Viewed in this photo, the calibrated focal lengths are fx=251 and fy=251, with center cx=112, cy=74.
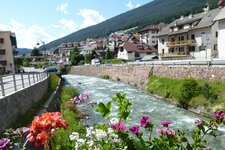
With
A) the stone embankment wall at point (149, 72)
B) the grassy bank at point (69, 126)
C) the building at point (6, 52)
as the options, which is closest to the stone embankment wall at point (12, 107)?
the grassy bank at point (69, 126)

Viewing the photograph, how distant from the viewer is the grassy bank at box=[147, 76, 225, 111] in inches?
835

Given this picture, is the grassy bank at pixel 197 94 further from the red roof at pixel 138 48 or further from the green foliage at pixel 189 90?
the red roof at pixel 138 48

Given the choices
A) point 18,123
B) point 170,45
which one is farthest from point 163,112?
point 170,45

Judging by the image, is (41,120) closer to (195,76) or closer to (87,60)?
(195,76)

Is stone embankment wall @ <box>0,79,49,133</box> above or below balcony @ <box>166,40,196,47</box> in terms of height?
below

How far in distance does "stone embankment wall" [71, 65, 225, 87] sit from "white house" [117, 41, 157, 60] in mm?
14487

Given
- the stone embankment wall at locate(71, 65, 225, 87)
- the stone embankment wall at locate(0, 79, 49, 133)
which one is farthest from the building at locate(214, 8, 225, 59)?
the stone embankment wall at locate(0, 79, 49, 133)

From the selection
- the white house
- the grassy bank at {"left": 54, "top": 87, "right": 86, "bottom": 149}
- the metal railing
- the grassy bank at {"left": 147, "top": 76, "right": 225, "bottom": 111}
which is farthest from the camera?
the white house

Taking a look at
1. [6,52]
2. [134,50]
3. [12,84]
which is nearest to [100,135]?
[12,84]

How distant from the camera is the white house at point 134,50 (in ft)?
248

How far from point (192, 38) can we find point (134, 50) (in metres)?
27.6

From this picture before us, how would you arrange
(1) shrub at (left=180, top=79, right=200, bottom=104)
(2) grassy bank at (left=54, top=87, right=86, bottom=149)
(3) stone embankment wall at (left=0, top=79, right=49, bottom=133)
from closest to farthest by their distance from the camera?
1. (2) grassy bank at (left=54, top=87, right=86, bottom=149)
2. (3) stone embankment wall at (left=0, top=79, right=49, bottom=133)
3. (1) shrub at (left=180, top=79, right=200, bottom=104)

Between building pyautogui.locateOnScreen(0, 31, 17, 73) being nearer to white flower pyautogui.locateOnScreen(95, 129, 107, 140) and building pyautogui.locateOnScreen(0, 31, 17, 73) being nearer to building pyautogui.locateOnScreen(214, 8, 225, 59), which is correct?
building pyautogui.locateOnScreen(214, 8, 225, 59)

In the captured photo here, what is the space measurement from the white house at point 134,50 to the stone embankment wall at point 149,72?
14.5 metres
